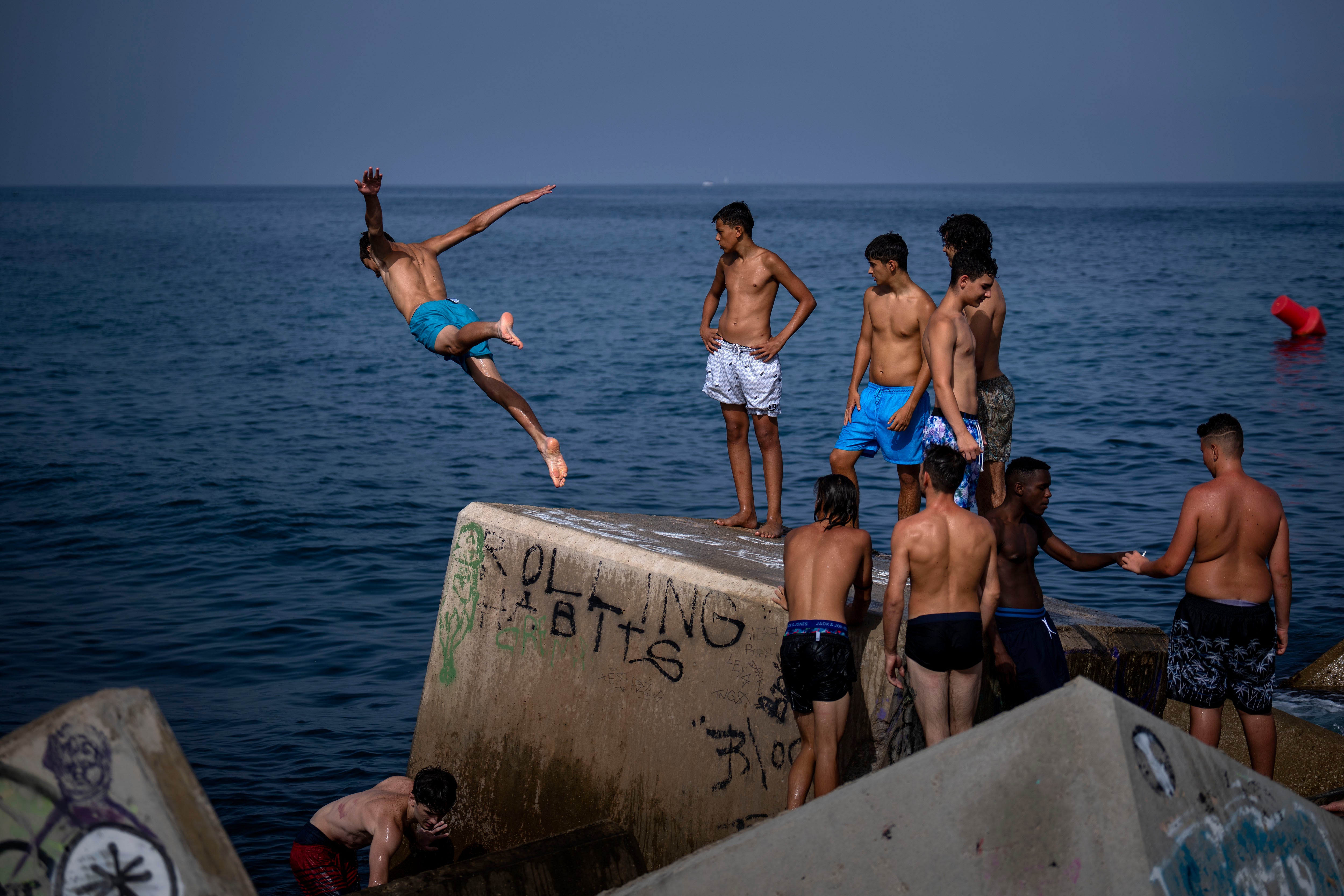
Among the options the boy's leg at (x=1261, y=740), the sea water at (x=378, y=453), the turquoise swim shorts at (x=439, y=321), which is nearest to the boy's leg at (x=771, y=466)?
the turquoise swim shorts at (x=439, y=321)

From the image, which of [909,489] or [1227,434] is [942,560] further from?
[909,489]

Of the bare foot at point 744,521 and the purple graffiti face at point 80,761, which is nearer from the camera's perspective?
the purple graffiti face at point 80,761

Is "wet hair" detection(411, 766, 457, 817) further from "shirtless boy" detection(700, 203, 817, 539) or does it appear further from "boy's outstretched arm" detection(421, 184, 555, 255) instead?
"boy's outstretched arm" detection(421, 184, 555, 255)

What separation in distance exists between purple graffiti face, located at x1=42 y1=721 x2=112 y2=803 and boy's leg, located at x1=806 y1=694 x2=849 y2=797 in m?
2.83

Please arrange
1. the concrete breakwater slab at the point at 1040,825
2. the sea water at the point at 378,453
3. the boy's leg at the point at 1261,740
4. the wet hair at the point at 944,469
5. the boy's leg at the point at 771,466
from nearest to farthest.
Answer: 1. the concrete breakwater slab at the point at 1040,825
2. the wet hair at the point at 944,469
3. the boy's leg at the point at 1261,740
4. the boy's leg at the point at 771,466
5. the sea water at the point at 378,453

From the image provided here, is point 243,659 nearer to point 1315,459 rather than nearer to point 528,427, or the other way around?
point 528,427

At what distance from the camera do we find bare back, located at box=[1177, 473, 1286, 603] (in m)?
5.46

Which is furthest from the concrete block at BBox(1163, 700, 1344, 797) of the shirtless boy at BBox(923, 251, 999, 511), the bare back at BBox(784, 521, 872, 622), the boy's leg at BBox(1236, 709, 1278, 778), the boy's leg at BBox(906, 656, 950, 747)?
the bare back at BBox(784, 521, 872, 622)

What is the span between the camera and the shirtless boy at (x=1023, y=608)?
17.4ft

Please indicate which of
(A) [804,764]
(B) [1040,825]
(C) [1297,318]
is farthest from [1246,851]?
(C) [1297,318]

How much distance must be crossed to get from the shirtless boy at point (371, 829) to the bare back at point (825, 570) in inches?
88.4

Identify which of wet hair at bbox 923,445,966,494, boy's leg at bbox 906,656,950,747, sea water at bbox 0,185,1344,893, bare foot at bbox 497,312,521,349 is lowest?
sea water at bbox 0,185,1344,893

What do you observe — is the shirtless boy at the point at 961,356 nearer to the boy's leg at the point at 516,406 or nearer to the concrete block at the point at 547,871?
the boy's leg at the point at 516,406

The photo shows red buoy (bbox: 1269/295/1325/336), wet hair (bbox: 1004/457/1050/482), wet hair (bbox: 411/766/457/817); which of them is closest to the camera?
wet hair (bbox: 1004/457/1050/482)
